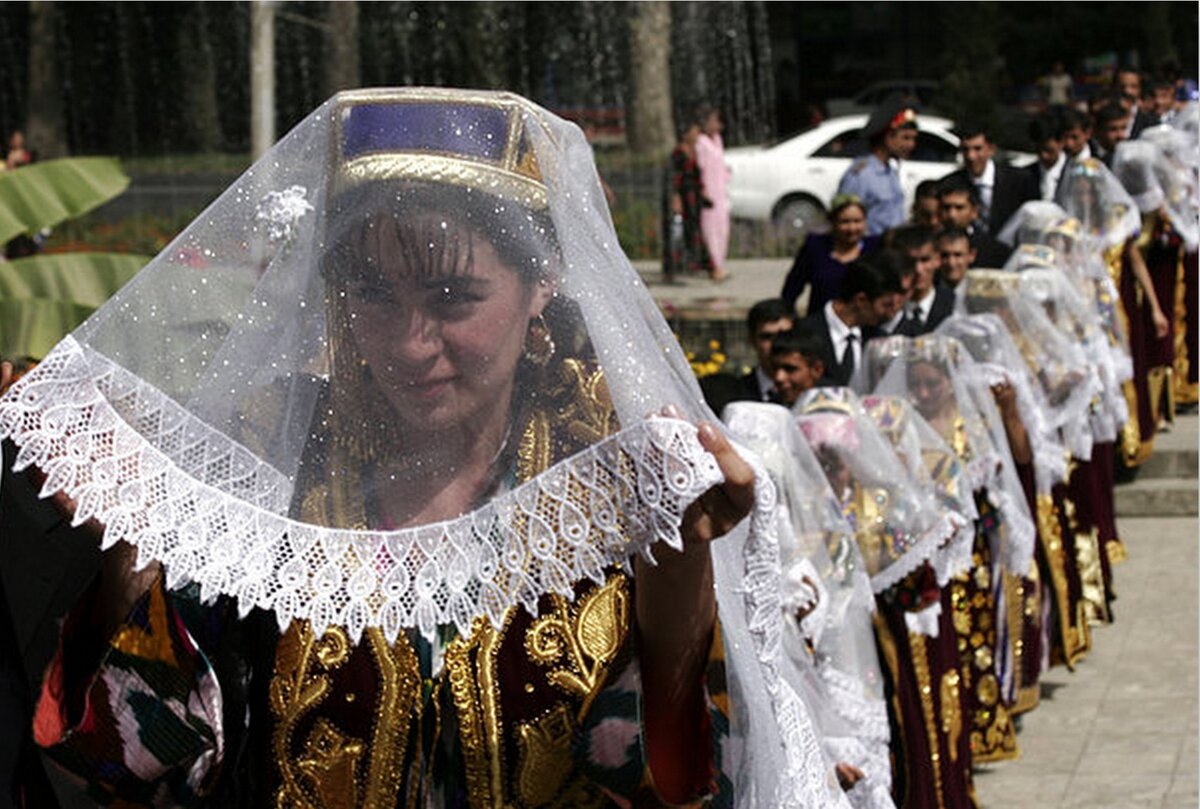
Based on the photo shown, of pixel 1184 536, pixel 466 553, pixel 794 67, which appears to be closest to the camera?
pixel 466 553

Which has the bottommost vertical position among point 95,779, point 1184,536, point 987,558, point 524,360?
point 1184,536

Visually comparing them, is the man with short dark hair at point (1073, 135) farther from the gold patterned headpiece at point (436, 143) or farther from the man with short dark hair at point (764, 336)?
the gold patterned headpiece at point (436, 143)

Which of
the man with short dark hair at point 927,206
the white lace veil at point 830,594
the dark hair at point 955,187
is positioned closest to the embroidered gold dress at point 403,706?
the white lace veil at point 830,594

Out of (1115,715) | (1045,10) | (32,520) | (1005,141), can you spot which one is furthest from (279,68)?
(32,520)

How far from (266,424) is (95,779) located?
45cm

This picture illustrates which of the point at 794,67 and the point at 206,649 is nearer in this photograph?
the point at 206,649

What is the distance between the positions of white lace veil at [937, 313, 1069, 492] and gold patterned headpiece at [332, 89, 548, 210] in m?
5.05

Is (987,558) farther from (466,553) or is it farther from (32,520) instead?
(466,553)

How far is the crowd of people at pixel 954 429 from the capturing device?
5.52m

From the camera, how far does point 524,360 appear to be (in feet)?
8.74

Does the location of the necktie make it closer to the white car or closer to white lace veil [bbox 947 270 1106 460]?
white lace veil [bbox 947 270 1106 460]

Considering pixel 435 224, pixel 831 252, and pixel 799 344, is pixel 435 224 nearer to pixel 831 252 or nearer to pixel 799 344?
pixel 799 344

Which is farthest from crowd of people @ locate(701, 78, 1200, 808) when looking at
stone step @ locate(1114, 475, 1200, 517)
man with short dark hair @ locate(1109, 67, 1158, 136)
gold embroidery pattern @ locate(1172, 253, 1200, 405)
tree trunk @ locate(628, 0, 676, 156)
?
tree trunk @ locate(628, 0, 676, 156)

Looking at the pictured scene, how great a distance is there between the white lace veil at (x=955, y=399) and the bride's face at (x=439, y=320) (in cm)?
416
